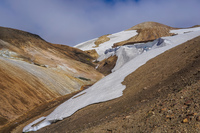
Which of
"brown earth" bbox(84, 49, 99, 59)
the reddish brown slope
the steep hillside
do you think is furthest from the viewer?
"brown earth" bbox(84, 49, 99, 59)

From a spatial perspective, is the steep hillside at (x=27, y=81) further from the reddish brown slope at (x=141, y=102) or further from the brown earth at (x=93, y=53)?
the brown earth at (x=93, y=53)

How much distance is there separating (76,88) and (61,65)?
10.9 metres

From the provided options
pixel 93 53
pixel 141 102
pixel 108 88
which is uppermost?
pixel 93 53

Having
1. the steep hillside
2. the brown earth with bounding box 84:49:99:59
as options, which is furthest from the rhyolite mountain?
the brown earth with bounding box 84:49:99:59

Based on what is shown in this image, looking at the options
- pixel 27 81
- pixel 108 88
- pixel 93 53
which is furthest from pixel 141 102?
pixel 93 53

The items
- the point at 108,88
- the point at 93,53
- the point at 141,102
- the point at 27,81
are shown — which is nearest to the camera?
the point at 141,102

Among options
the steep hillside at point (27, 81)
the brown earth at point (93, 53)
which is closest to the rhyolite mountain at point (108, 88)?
the steep hillside at point (27, 81)

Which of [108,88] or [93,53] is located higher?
[93,53]

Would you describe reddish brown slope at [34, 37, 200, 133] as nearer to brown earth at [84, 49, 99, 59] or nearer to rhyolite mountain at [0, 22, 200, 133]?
rhyolite mountain at [0, 22, 200, 133]

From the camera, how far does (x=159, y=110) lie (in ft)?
22.4

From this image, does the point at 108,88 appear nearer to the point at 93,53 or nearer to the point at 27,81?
the point at 27,81

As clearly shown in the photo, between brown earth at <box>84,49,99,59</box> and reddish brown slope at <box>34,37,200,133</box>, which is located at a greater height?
brown earth at <box>84,49,99,59</box>

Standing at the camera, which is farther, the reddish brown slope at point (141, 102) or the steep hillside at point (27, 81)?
the steep hillside at point (27, 81)

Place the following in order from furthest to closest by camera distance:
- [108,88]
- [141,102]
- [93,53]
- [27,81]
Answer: [93,53] < [27,81] < [108,88] < [141,102]
